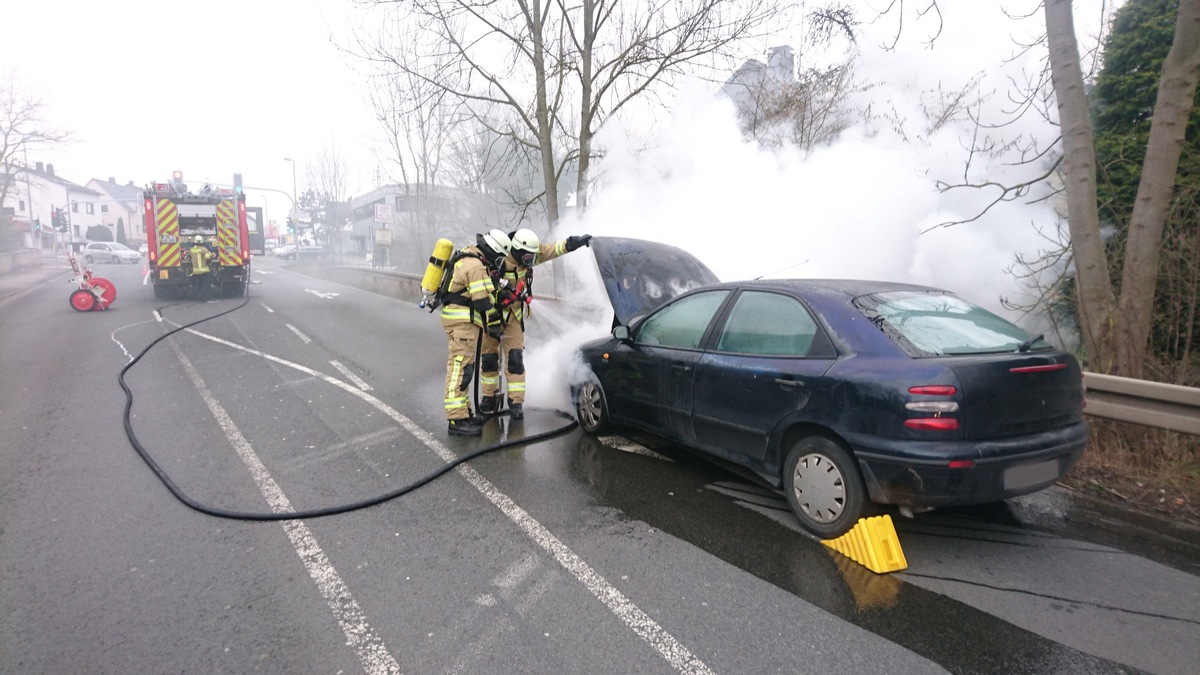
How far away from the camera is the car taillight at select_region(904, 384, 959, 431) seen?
121 inches

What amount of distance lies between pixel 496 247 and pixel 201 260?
13460 mm

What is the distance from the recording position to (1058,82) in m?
5.29

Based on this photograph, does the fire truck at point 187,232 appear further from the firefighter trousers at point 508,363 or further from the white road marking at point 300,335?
the firefighter trousers at point 508,363

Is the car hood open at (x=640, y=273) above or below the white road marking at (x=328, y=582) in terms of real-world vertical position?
above

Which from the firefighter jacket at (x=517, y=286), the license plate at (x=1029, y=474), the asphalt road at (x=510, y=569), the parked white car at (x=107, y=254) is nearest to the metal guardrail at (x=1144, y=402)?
the asphalt road at (x=510, y=569)

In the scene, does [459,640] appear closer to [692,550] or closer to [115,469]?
[692,550]

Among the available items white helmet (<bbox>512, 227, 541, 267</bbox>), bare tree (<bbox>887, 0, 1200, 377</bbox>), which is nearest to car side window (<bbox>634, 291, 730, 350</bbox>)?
white helmet (<bbox>512, 227, 541, 267</bbox>)

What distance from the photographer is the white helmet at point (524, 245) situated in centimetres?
558

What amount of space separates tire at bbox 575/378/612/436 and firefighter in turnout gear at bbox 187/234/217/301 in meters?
13.9

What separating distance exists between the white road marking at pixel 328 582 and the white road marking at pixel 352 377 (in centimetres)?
206

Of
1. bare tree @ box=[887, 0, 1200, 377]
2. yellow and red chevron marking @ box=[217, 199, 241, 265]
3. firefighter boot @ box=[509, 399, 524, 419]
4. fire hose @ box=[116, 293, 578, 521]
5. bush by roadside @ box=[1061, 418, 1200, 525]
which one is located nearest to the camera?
fire hose @ box=[116, 293, 578, 521]

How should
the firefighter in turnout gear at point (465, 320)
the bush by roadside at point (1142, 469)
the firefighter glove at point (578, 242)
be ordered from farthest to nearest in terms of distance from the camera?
1. the firefighter glove at point (578, 242)
2. the firefighter in turnout gear at point (465, 320)
3. the bush by roadside at point (1142, 469)

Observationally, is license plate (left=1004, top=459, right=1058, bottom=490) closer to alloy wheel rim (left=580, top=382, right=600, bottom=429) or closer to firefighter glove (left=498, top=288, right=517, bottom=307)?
alloy wheel rim (left=580, top=382, right=600, bottom=429)

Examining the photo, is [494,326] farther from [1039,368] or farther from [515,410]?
[1039,368]
